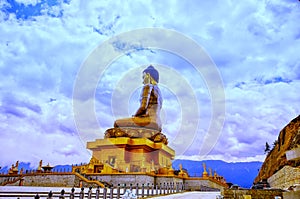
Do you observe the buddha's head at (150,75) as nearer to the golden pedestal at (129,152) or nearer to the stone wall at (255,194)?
the golden pedestal at (129,152)

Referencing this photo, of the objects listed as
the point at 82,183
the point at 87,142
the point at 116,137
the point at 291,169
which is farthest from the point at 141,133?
the point at 291,169

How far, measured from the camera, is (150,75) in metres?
33.4

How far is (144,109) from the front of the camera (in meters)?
30.5

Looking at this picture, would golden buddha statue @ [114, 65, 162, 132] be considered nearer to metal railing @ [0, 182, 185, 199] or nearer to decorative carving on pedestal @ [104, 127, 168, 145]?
decorative carving on pedestal @ [104, 127, 168, 145]

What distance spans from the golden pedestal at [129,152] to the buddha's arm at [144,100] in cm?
418

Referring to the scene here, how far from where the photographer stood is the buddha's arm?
30.3m

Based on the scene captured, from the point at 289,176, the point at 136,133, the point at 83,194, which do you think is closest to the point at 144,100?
the point at 136,133

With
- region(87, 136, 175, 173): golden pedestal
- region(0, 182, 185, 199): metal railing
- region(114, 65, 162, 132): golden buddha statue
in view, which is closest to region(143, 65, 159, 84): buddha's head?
region(114, 65, 162, 132): golden buddha statue

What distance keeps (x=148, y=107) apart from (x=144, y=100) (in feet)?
3.16

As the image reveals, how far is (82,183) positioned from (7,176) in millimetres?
7425

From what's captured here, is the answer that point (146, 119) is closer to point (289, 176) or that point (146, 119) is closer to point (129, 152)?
point (129, 152)

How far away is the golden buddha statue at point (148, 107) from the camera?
94.0 feet

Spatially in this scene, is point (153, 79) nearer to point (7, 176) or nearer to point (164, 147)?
point (164, 147)

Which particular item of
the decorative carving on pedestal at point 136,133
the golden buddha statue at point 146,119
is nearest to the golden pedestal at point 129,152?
the decorative carving on pedestal at point 136,133
